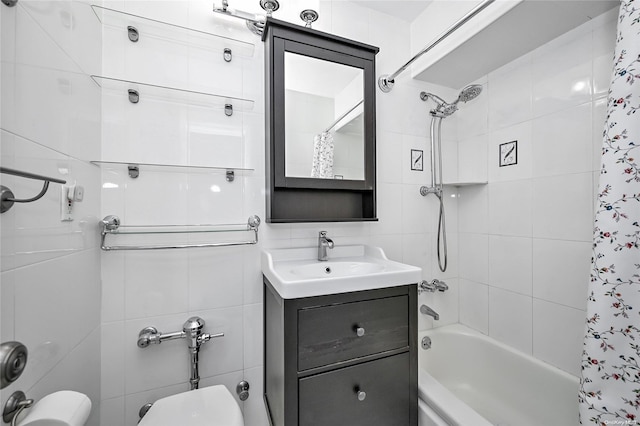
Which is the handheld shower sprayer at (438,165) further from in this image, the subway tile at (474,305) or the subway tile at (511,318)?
the subway tile at (511,318)

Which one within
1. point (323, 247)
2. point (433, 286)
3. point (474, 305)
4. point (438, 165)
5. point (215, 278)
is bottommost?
point (474, 305)

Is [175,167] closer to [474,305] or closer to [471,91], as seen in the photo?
[471,91]

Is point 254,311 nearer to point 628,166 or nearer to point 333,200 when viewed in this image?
point 333,200

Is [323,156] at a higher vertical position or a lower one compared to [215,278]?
higher

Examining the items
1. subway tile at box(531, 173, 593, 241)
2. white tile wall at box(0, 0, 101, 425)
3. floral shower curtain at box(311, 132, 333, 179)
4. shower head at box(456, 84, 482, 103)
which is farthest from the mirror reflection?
subway tile at box(531, 173, 593, 241)

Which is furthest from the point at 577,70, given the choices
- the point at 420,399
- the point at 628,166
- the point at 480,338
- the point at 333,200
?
the point at 420,399

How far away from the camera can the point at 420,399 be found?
1134 mm

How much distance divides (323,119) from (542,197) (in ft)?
4.15

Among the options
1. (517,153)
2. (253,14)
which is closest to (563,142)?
(517,153)

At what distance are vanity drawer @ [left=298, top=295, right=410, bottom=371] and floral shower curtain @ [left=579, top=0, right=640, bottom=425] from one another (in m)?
0.64

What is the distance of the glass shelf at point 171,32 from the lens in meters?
1.06

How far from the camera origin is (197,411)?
958mm

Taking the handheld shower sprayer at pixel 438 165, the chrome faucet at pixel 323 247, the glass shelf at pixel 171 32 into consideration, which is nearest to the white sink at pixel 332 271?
the chrome faucet at pixel 323 247

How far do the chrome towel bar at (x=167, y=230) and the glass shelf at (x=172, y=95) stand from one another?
549mm
